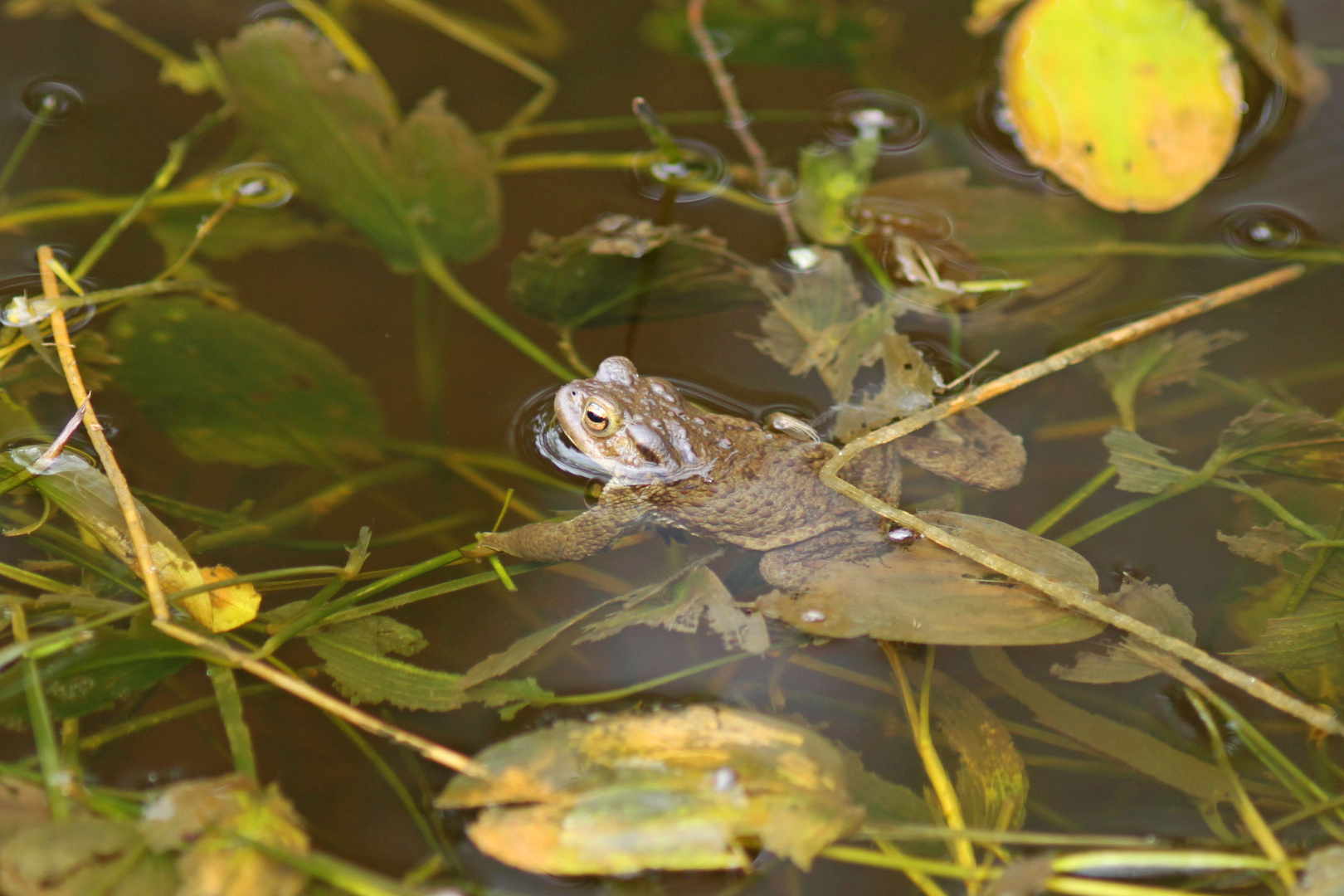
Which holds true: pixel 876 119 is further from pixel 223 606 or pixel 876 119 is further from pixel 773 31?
pixel 223 606

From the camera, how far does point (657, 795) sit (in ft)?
7.06

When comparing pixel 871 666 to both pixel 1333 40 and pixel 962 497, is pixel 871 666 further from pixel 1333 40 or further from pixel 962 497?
pixel 1333 40

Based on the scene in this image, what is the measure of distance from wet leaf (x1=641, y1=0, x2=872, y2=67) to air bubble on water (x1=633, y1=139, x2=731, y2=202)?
0.69m

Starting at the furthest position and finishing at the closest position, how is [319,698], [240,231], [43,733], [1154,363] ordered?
[240,231], [1154,363], [319,698], [43,733]

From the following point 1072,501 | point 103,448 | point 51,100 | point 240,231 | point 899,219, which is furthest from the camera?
point 51,100

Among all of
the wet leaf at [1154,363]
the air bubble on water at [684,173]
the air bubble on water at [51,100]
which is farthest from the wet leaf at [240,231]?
the wet leaf at [1154,363]

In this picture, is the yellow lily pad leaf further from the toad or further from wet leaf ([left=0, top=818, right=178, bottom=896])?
wet leaf ([left=0, top=818, right=178, bottom=896])

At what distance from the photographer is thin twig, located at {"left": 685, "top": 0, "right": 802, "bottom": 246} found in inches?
151

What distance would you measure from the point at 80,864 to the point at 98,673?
27.0 inches

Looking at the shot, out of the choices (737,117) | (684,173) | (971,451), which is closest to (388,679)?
(971,451)

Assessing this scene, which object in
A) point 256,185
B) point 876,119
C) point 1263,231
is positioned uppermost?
point 256,185

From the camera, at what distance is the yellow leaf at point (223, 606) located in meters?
2.61

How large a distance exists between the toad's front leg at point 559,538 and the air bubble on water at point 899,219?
1771 millimetres

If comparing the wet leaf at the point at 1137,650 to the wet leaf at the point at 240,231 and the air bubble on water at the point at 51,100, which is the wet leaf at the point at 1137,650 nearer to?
the wet leaf at the point at 240,231
